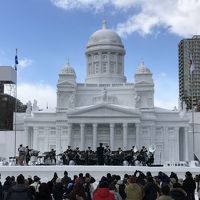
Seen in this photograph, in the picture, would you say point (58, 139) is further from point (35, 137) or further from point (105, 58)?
point (105, 58)

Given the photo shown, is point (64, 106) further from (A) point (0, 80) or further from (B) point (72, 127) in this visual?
(A) point (0, 80)

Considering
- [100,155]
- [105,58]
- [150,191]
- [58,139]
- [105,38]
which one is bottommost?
[150,191]

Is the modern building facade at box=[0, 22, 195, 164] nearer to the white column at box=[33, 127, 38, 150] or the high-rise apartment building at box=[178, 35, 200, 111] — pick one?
the white column at box=[33, 127, 38, 150]

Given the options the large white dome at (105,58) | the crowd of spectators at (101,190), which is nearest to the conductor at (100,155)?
the crowd of spectators at (101,190)

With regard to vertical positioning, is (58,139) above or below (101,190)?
above

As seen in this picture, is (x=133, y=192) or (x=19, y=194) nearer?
(x=19, y=194)

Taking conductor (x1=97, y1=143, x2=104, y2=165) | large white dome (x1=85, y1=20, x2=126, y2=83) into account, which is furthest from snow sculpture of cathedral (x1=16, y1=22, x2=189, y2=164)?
conductor (x1=97, y1=143, x2=104, y2=165)

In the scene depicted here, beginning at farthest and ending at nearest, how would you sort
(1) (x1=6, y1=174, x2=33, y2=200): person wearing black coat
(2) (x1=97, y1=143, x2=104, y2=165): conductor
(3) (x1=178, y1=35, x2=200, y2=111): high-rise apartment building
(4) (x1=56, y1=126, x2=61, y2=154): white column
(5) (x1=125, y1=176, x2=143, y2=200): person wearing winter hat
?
(3) (x1=178, y1=35, x2=200, y2=111): high-rise apartment building
(4) (x1=56, y1=126, x2=61, y2=154): white column
(2) (x1=97, y1=143, x2=104, y2=165): conductor
(5) (x1=125, y1=176, x2=143, y2=200): person wearing winter hat
(1) (x1=6, y1=174, x2=33, y2=200): person wearing black coat

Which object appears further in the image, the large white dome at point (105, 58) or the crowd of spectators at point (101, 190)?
the large white dome at point (105, 58)

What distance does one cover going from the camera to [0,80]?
301 feet

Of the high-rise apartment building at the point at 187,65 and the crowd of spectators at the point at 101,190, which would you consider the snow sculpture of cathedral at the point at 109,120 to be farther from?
the high-rise apartment building at the point at 187,65

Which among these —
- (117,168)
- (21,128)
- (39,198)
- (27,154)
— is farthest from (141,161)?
(21,128)

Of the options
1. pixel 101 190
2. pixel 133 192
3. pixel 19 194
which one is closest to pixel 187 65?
Answer: pixel 133 192

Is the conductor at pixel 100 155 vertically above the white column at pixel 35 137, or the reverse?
the white column at pixel 35 137
